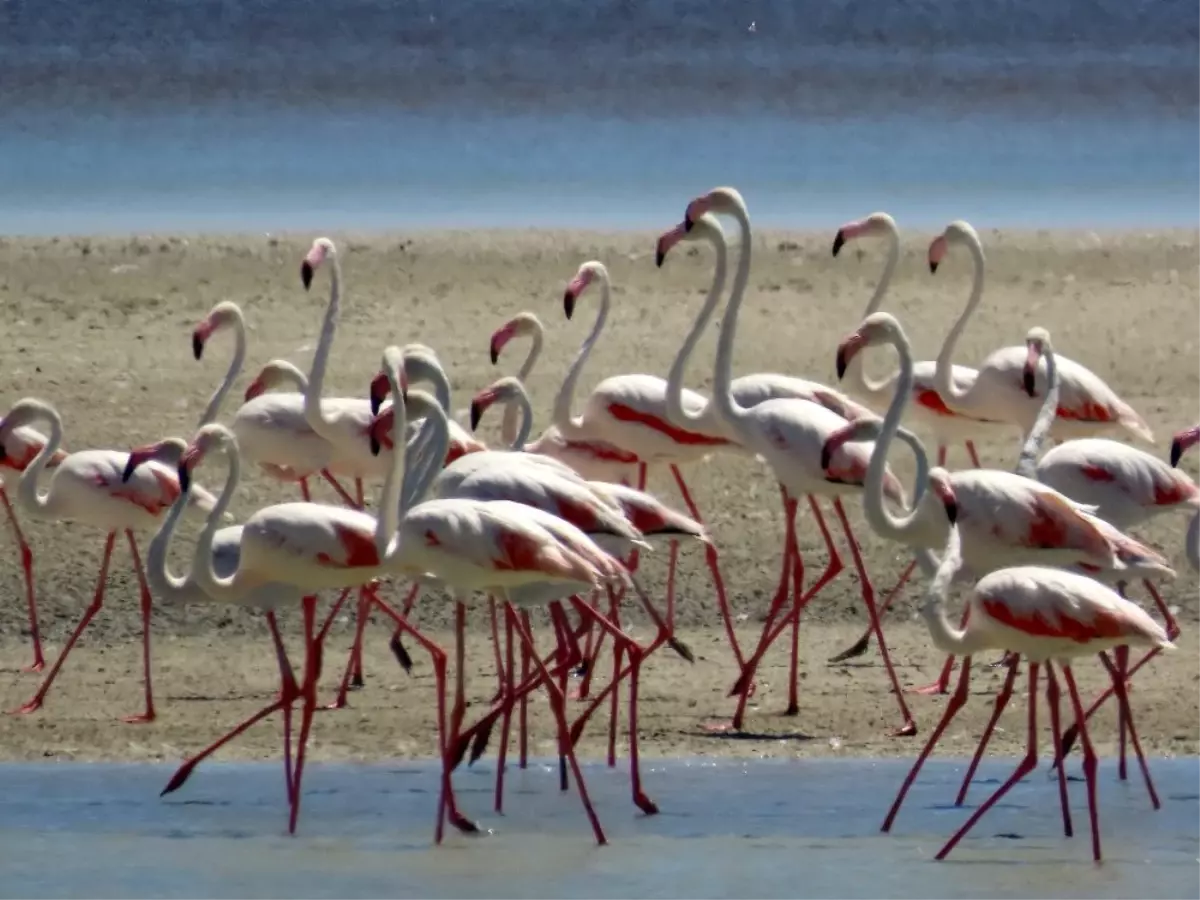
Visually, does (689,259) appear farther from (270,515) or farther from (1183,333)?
(270,515)

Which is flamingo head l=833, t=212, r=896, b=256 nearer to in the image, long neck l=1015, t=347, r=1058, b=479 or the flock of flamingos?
the flock of flamingos

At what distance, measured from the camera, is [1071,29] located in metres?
38.6

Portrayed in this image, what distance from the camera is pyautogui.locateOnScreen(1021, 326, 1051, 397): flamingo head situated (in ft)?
28.5

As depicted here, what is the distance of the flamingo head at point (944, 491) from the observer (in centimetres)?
712

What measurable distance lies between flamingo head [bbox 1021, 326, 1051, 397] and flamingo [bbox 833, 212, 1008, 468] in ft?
2.67

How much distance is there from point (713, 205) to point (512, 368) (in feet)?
11.6

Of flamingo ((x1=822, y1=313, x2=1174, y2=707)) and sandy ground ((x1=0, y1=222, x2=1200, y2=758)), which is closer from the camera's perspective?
flamingo ((x1=822, y1=313, x2=1174, y2=707))

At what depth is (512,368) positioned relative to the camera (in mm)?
12641

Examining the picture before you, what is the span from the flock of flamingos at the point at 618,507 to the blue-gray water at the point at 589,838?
12cm

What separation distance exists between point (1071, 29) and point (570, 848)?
32879 mm

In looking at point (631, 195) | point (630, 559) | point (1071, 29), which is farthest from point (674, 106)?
point (630, 559)

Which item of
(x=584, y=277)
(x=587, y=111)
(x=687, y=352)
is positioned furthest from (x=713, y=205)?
(x=587, y=111)

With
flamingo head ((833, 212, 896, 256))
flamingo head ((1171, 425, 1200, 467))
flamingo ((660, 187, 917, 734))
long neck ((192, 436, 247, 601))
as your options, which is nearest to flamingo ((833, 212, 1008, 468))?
flamingo head ((833, 212, 896, 256))

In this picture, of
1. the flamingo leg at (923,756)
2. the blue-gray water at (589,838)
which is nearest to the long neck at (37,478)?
the blue-gray water at (589,838)
